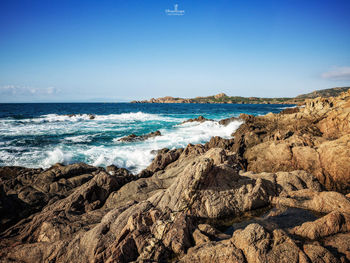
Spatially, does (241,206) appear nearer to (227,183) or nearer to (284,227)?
(227,183)

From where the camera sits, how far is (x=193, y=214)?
5895 millimetres

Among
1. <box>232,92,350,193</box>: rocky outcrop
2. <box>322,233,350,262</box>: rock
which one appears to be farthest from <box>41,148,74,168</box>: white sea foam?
<box>322,233,350,262</box>: rock

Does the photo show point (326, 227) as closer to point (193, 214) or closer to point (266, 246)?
point (266, 246)

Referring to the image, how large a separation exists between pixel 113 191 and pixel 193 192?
3.98 meters

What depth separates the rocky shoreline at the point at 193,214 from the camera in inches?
156

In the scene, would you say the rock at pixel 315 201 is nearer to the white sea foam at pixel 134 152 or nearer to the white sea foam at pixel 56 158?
the white sea foam at pixel 134 152

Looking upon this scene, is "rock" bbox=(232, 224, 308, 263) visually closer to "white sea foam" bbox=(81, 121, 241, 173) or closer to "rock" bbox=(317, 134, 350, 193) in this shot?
"rock" bbox=(317, 134, 350, 193)

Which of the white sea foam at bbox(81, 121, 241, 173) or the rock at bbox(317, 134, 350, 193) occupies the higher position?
the rock at bbox(317, 134, 350, 193)

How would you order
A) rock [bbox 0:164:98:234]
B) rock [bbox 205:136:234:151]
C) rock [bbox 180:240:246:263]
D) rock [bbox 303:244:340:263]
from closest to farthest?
rock [bbox 303:244:340:263], rock [bbox 180:240:246:263], rock [bbox 0:164:98:234], rock [bbox 205:136:234:151]

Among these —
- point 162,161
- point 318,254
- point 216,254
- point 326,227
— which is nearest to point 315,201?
point 326,227

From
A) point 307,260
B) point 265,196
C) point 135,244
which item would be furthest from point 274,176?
point 135,244

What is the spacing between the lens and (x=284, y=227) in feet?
16.0

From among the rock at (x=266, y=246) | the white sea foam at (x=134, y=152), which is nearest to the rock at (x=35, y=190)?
the white sea foam at (x=134, y=152)

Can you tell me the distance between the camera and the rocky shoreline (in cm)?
396
